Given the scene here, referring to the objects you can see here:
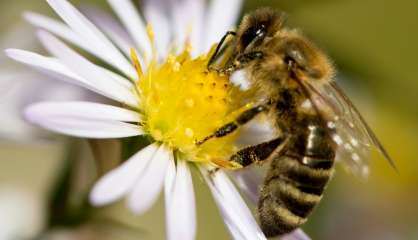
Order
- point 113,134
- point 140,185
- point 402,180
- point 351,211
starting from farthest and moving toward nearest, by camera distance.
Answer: point 402,180 → point 351,211 → point 113,134 → point 140,185

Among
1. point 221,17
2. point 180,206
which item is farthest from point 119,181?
point 221,17

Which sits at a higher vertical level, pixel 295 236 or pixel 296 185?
pixel 296 185

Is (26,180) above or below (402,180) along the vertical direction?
above

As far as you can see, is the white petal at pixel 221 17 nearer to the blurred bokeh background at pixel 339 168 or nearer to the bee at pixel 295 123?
the blurred bokeh background at pixel 339 168

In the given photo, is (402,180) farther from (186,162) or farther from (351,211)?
(186,162)

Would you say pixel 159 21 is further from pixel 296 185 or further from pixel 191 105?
pixel 296 185

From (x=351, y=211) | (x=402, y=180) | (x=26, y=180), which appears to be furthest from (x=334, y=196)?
(x=26, y=180)

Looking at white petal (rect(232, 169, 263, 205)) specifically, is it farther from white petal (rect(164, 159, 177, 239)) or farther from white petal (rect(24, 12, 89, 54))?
white petal (rect(24, 12, 89, 54))
